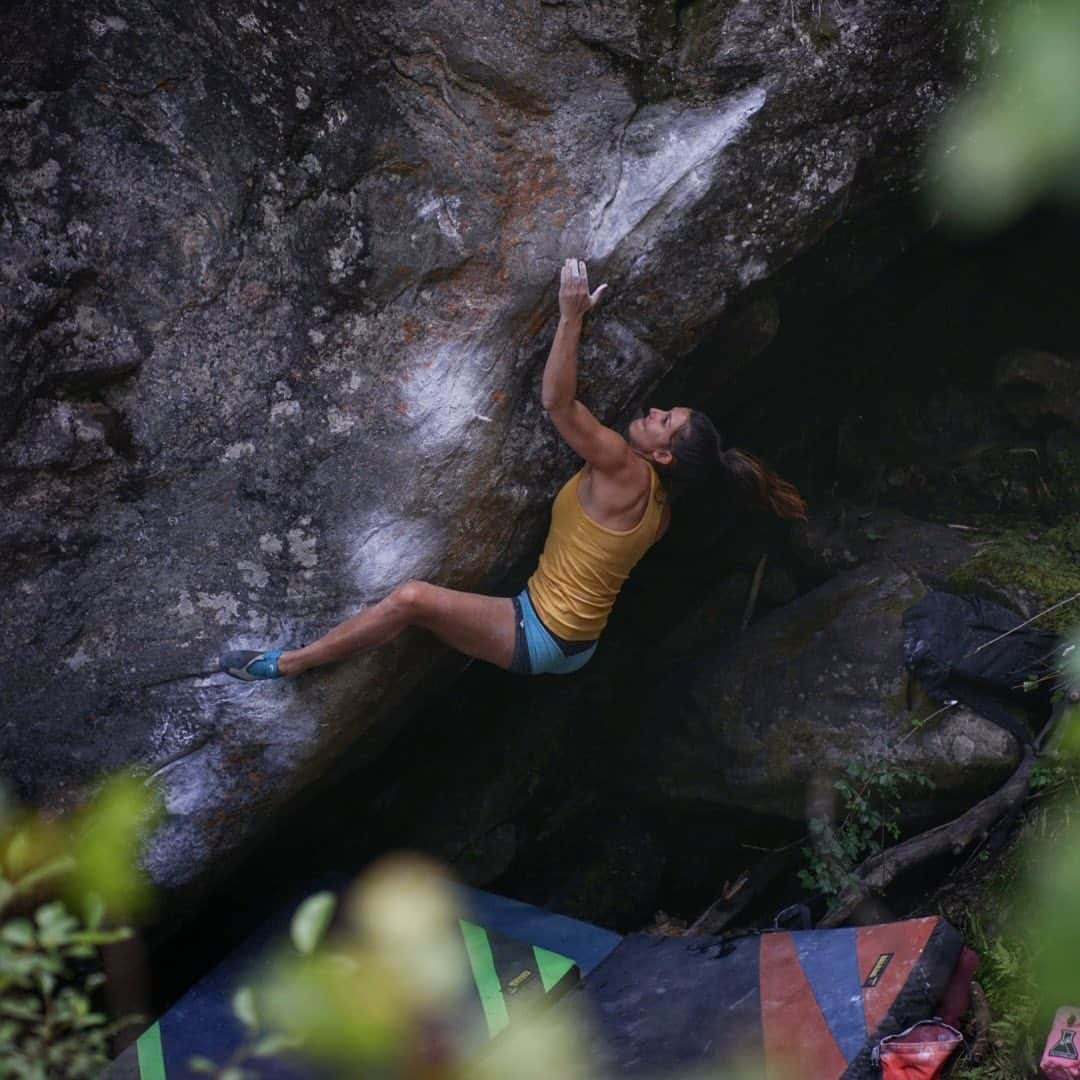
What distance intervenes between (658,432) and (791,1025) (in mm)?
2304

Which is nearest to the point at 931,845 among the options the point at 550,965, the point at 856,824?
the point at 856,824

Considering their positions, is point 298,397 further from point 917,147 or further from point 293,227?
point 917,147

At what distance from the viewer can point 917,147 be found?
182 inches

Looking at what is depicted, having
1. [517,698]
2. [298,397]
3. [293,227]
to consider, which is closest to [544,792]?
[517,698]

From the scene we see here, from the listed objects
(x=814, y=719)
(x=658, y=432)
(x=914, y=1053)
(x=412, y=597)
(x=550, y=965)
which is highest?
(x=658, y=432)

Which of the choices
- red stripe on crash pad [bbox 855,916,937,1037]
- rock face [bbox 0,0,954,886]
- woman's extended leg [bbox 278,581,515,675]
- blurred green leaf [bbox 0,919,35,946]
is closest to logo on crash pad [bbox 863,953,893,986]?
red stripe on crash pad [bbox 855,916,937,1037]

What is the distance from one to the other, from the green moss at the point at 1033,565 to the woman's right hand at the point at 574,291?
279 centimetres

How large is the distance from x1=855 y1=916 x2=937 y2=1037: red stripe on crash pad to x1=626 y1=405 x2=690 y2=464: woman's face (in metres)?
2.01

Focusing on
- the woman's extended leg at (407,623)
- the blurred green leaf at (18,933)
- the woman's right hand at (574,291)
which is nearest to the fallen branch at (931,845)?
the woman's extended leg at (407,623)

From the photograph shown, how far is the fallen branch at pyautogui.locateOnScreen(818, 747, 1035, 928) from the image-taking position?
15.9 ft

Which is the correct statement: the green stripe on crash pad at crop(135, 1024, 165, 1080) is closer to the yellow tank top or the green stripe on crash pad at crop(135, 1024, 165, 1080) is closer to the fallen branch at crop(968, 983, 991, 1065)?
the yellow tank top

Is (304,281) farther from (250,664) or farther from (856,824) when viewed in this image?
(856,824)

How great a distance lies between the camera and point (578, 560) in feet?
15.0

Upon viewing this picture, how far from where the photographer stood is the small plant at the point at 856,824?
5105 millimetres
